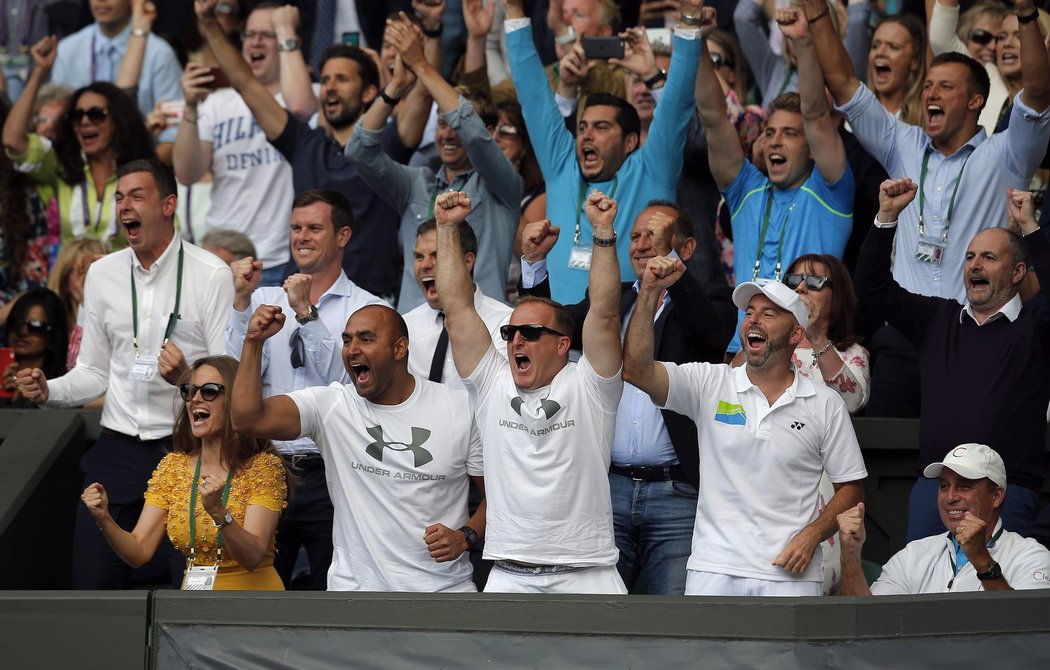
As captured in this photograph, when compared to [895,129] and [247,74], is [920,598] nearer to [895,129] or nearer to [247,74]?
[895,129]

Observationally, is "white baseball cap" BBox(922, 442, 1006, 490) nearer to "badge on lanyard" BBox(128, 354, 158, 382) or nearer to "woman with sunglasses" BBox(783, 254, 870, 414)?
"woman with sunglasses" BBox(783, 254, 870, 414)

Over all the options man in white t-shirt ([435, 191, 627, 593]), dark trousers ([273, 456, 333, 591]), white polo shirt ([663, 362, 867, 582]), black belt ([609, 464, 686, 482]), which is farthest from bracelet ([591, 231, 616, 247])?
dark trousers ([273, 456, 333, 591])

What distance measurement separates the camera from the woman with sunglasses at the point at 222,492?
6.69m

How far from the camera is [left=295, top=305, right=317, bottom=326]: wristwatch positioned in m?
7.12

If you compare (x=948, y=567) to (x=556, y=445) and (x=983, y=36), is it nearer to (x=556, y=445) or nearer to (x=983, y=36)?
(x=556, y=445)

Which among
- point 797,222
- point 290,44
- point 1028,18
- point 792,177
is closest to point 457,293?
point 797,222

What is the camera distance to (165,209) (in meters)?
7.86

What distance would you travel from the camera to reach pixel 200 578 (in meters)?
6.55

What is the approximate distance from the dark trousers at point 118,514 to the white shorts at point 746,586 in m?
2.43

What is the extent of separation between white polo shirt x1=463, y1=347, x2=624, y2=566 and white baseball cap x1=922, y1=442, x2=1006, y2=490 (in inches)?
58.3

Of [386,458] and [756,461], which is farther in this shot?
[386,458]

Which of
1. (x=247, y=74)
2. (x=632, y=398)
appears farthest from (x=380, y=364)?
(x=247, y=74)

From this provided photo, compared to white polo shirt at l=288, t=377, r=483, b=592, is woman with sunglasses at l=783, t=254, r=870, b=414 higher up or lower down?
higher up

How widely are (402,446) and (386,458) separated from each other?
0.08m
